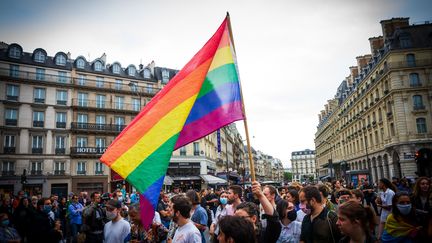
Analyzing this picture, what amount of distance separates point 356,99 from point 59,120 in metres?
45.8

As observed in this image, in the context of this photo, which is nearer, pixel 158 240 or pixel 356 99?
pixel 158 240

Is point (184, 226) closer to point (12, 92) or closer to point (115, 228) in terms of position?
point (115, 228)

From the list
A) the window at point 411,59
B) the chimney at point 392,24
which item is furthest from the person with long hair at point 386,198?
the chimney at point 392,24

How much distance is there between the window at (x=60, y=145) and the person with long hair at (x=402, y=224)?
124 ft

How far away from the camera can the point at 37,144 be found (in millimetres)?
34719

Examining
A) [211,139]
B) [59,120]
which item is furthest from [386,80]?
[59,120]

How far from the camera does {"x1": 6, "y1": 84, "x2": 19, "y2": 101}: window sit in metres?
34.2

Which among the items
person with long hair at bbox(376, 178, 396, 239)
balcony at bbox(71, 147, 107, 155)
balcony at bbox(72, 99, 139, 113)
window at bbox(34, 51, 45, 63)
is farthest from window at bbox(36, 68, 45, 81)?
person with long hair at bbox(376, 178, 396, 239)

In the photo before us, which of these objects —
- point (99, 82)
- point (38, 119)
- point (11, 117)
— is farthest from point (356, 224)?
point (99, 82)

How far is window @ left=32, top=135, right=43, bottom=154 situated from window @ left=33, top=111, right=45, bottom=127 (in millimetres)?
1444

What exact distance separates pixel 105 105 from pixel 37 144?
355 inches

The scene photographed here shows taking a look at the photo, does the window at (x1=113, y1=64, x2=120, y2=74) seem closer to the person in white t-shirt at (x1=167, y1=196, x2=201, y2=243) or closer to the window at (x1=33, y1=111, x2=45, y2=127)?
the window at (x1=33, y1=111, x2=45, y2=127)

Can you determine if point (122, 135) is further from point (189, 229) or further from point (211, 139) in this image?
point (211, 139)

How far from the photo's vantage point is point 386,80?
38.1m
